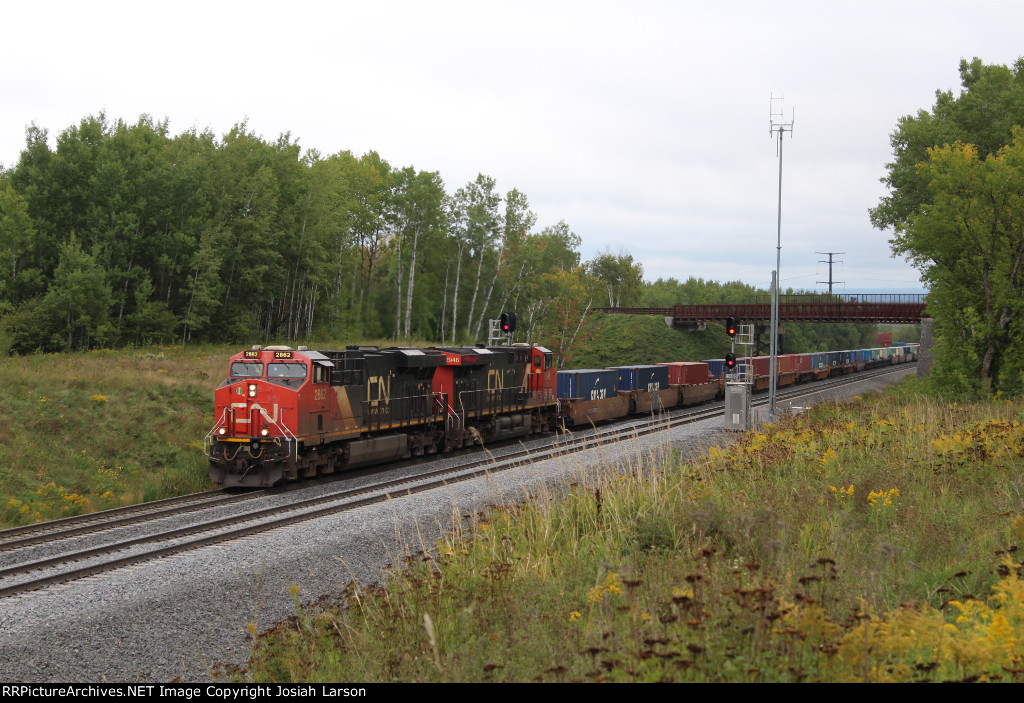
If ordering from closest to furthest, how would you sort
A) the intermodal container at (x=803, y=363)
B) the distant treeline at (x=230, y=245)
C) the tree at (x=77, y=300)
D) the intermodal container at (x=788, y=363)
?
the tree at (x=77, y=300) < the distant treeline at (x=230, y=245) < the intermodal container at (x=788, y=363) < the intermodal container at (x=803, y=363)

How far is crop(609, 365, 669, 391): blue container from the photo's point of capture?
121ft

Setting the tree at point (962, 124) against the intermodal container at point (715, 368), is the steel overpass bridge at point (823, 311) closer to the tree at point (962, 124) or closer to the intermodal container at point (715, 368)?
the intermodal container at point (715, 368)

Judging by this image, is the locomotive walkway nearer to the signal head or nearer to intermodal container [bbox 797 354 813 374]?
intermodal container [bbox 797 354 813 374]

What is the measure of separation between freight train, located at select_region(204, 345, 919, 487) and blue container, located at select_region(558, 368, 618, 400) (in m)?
0.06

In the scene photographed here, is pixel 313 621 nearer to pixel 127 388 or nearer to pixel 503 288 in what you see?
pixel 127 388

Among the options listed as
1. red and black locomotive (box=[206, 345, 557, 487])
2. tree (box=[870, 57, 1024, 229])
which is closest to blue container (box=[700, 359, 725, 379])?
tree (box=[870, 57, 1024, 229])

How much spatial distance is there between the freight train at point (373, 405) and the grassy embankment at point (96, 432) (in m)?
1.92

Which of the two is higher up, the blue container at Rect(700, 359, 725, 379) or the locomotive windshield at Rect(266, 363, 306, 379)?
the locomotive windshield at Rect(266, 363, 306, 379)

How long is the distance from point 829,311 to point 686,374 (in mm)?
34719

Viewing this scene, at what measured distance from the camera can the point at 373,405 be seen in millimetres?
20891

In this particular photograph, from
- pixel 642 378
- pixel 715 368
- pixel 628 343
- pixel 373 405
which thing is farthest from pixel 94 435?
pixel 628 343

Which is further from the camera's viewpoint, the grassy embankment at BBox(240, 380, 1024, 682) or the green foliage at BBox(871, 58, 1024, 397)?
the green foliage at BBox(871, 58, 1024, 397)

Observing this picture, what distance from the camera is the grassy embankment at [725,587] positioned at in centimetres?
451

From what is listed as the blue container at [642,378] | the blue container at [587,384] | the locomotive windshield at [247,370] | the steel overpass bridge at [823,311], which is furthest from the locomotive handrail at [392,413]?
the steel overpass bridge at [823,311]
